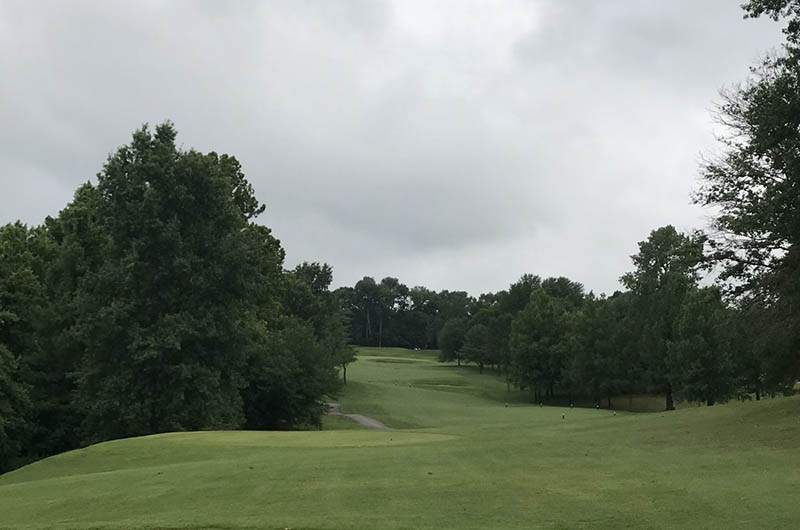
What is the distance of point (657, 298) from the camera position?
224 ft

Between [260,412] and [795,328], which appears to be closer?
[795,328]

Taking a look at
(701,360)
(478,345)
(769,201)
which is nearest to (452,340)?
(478,345)

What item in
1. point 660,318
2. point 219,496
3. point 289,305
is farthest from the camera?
point 289,305

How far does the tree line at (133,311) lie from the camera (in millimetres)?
39562

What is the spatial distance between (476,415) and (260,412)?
2076 cm

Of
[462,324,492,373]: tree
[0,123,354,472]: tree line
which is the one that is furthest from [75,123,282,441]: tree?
[462,324,492,373]: tree

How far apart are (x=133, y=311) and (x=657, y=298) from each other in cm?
4983

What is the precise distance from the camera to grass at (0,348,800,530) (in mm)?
11961

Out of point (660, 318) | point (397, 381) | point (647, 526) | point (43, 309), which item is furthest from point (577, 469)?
point (397, 381)

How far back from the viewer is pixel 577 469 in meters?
17.4

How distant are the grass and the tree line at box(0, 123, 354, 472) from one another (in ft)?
39.1

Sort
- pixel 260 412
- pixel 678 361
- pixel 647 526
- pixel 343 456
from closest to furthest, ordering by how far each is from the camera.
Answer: pixel 647 526 → pixel 343 456 → pixel 260 412 → pixel 678 361

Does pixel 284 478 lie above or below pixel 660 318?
below

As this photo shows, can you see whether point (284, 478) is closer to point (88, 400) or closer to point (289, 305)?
point (88, 400)
